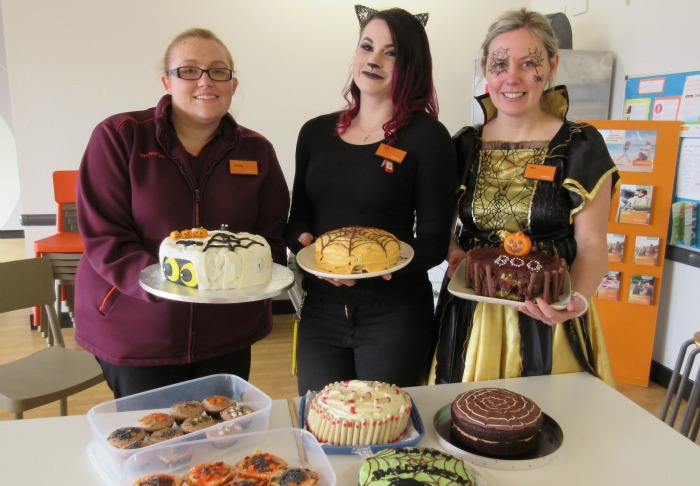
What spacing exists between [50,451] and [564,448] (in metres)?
1.23

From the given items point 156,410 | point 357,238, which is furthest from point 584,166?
point 156,410

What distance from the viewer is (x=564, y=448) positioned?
134 centimetres

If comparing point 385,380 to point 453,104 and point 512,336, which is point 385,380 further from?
point 453,104

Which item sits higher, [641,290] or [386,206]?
[386,206]

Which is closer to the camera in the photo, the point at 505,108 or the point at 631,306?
the point at 505,108

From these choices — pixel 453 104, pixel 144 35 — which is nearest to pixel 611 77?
pixel 453 104

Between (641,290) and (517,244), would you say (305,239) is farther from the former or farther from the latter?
(641,290)

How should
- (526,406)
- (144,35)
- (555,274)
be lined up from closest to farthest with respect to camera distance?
(526,406)
(555,274)
(144,35)

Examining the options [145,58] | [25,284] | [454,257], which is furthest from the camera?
[145,58]

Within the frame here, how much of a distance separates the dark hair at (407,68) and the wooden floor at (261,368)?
7.51 feet

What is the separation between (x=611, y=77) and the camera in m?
4.15

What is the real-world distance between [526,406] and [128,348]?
1190 millimetres

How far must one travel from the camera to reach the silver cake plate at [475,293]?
1.58m

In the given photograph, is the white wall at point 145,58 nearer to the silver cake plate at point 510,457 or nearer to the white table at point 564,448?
the white table at point 564,448
